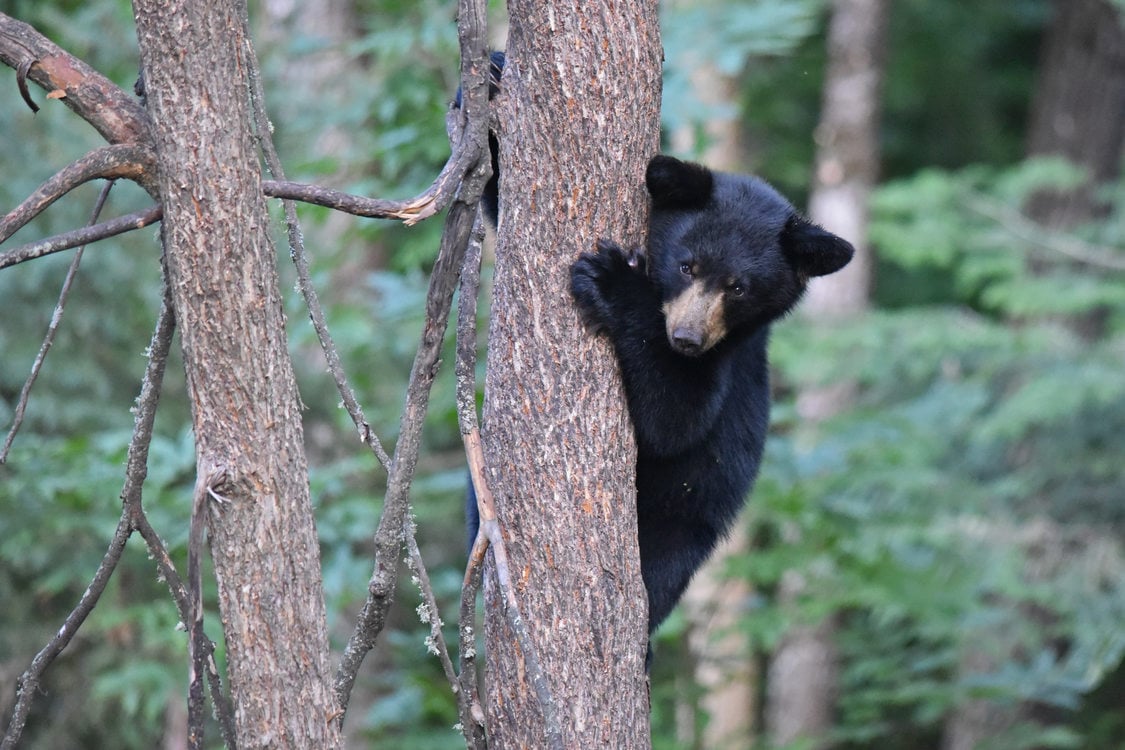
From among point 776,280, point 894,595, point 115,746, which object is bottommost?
point 115,746

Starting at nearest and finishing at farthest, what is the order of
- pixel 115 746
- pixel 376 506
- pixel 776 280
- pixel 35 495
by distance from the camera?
1. pixel 776 280
2. pixel 35 495
3. pixel 376 506
4. pixel 115 746

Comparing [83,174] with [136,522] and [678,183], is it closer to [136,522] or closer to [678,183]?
[136,522]

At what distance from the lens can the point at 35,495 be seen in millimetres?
4539

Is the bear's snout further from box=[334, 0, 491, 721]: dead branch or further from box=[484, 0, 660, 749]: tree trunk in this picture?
box=[334, 0, 491, 721]: dead branch

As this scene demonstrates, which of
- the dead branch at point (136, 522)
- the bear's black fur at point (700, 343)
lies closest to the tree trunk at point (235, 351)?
the dead branch at point (136, 522)

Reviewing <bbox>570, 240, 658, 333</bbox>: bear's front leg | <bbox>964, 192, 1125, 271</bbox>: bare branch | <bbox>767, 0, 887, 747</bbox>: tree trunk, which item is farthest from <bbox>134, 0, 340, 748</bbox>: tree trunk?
<bbox>767, 0, 887, 747</bbox>: tree trunk

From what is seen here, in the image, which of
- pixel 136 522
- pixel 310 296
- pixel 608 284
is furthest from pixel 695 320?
pixel 136 522

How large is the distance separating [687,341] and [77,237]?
162cm

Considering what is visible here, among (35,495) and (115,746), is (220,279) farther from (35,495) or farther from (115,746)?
(115,746)

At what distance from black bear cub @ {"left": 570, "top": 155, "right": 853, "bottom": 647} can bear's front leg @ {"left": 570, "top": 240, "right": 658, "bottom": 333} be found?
0.02 metres

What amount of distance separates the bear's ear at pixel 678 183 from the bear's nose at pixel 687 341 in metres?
0.42

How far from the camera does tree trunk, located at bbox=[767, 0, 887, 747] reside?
921 cm

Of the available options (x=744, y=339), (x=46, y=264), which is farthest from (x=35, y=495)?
(x=744, y=339)

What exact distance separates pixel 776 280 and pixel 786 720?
6.86 meters
